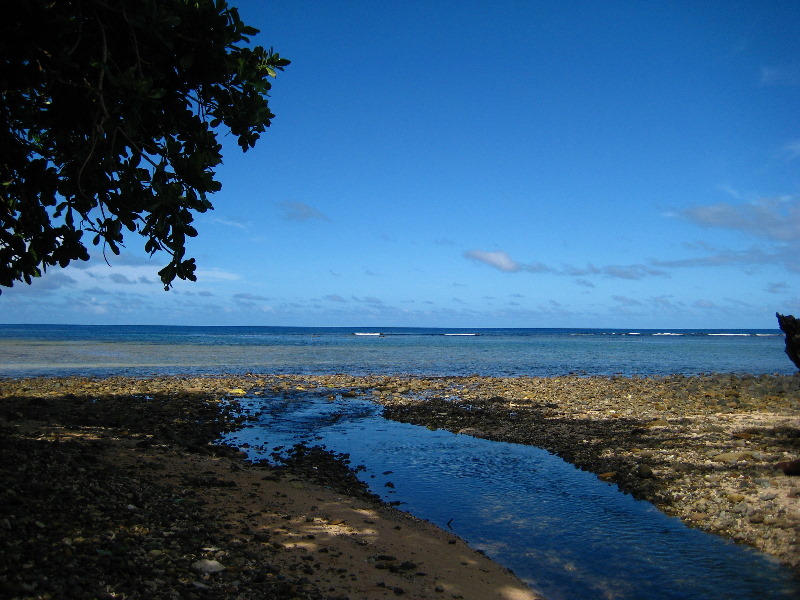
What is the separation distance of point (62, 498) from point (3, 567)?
6.74 ft

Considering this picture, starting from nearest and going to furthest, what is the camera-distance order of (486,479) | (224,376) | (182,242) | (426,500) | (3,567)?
(3,567) → (182,242) → (426,500) → (486,479) → (224,376)

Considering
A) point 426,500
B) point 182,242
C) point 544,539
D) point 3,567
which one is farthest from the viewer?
point 426,500

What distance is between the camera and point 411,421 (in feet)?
56.4

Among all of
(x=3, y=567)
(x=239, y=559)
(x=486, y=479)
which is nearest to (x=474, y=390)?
(x=486, y=479)

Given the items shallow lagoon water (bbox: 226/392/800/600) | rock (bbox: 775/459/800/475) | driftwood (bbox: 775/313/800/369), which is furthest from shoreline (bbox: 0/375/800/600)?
driftwood (bbox: 775/313/800/369)

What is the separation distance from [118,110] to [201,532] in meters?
4.85

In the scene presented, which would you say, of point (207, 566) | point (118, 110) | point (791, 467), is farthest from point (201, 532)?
point (791, 467)

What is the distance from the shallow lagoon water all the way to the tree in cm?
560

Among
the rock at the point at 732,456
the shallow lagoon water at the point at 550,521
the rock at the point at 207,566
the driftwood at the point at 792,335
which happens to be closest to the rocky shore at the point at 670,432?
the rock at the point at 732,456

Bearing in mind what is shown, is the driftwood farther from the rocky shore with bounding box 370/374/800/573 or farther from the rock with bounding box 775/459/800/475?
the rock with bounding box 775/459/800/475

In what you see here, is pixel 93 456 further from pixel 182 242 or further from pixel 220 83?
pixel 220 83

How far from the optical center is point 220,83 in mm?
6859

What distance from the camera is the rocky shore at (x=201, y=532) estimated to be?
513 centimetres

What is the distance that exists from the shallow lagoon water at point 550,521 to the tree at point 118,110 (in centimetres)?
560
